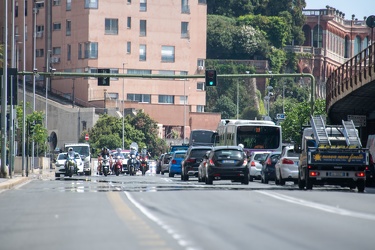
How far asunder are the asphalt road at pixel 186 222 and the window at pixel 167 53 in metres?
112

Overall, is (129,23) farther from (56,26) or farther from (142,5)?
(56,26)

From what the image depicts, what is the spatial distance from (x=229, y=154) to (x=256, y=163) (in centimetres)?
1226

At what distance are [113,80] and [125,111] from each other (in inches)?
238

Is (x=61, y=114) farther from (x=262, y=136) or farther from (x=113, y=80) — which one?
(x=262, y=136)

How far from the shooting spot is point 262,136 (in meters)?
64.1

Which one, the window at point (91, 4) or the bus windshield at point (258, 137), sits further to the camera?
the window at point (91, 4)

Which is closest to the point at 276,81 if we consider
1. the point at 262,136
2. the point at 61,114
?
the point at 61,114

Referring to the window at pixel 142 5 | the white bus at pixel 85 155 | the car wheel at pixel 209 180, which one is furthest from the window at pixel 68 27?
the car wheel at pixel 209 180

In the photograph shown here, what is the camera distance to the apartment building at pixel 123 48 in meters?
140

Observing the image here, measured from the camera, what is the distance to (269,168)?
172ft

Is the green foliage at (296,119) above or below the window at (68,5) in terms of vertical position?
below

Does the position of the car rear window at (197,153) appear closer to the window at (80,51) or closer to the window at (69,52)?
the window at (80,51)

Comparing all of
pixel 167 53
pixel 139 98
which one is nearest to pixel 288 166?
pixel 167 53

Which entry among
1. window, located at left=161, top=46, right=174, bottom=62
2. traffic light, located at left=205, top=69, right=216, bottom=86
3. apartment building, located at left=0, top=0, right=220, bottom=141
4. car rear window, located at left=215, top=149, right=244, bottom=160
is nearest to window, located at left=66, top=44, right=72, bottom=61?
apartment building, located at left=0, top=0, right=220, bottom=141
